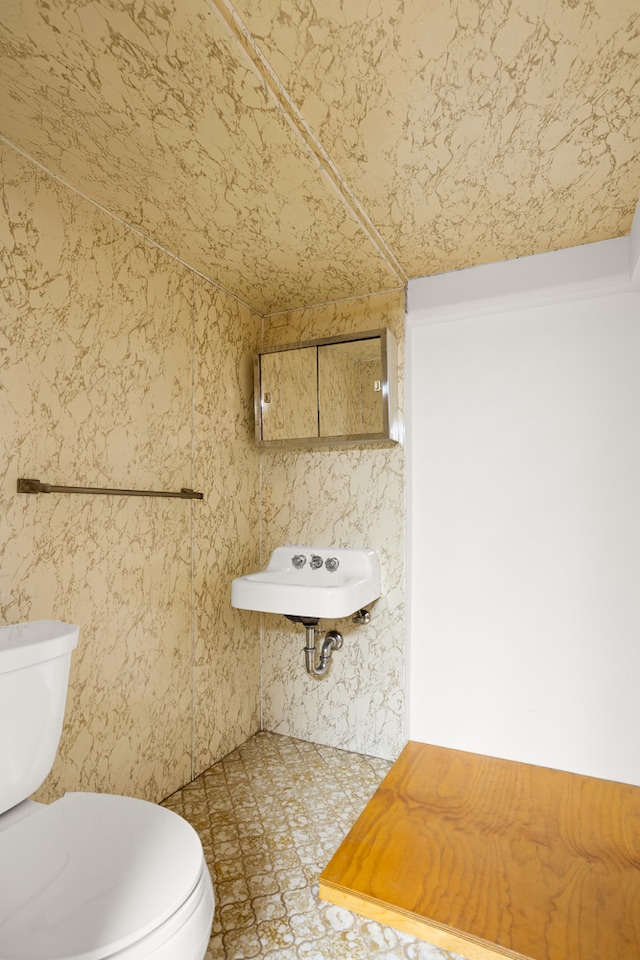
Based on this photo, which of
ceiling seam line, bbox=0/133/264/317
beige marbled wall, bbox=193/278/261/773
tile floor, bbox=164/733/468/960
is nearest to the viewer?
tile floor, bbox=164/733/468/960

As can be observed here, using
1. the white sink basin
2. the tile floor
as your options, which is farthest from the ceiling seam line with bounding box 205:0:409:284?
the tile floor

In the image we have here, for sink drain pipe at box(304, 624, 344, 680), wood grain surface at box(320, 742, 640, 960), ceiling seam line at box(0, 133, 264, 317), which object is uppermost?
ceiling seam line at box(0, 133, 264, 317)

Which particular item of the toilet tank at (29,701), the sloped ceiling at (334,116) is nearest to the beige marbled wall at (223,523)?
the sloped ceiling at (334,116)

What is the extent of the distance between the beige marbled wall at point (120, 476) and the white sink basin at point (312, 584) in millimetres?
205

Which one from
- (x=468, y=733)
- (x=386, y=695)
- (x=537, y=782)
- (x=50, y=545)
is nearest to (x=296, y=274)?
(x=50, y=545)

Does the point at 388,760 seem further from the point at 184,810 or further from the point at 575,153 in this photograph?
the point at 575,153

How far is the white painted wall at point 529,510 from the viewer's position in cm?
186

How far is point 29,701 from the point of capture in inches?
43.8

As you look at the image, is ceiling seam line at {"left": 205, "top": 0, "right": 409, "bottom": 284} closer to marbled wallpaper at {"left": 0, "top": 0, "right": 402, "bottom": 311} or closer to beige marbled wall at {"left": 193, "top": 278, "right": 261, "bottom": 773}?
marbled wallpaper at {"left": 0, "top": 0, "right": 402, "bottom": 311}

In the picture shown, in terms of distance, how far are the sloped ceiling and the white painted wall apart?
10.7 inches

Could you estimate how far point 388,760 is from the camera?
217cm

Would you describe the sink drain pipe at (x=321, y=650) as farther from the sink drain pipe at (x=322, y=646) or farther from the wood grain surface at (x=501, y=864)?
the wood grain surface at (x=501, y=864)

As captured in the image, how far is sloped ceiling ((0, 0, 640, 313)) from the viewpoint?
3.42 ft

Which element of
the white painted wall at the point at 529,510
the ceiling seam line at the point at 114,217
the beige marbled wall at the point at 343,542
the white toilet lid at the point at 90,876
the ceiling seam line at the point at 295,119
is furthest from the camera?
the beige marbled wall at the point at 343,542
